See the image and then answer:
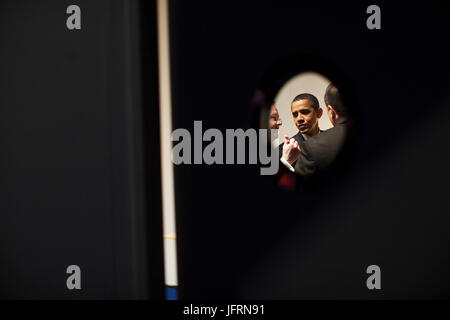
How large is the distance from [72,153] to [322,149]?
37.0 inches

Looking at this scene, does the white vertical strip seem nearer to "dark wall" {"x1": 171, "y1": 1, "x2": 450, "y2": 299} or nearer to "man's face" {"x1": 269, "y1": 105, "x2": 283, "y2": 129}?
"dark wall" {"x1": 171, "y1": 1, "x2": 450, "y2": 299}

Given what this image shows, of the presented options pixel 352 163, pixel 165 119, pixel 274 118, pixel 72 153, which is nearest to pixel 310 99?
pixel 274 118

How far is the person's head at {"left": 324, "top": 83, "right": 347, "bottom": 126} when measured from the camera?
115cm

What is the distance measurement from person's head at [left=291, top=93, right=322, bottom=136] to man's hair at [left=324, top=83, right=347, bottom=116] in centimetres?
5

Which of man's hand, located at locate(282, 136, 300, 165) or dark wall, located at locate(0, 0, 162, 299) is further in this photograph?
man's hand, located at locate(282, 136, 300, 165)

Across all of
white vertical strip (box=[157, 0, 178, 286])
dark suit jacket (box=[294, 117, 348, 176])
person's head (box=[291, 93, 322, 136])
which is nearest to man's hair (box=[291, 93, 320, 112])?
person's head (box=[291, 93, 322, 136])

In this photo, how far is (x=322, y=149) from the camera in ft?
3.83

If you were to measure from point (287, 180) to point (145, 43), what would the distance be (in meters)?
0.73

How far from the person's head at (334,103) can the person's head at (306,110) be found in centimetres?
4

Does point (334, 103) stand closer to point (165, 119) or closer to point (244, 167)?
point (244, 167)

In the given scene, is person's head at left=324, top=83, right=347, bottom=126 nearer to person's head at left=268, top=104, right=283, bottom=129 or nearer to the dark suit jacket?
the dark suit jacket

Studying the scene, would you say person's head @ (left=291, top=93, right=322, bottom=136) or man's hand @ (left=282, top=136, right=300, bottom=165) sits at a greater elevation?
person's head @ (left=291, top=93, right=322, bottom=136)
